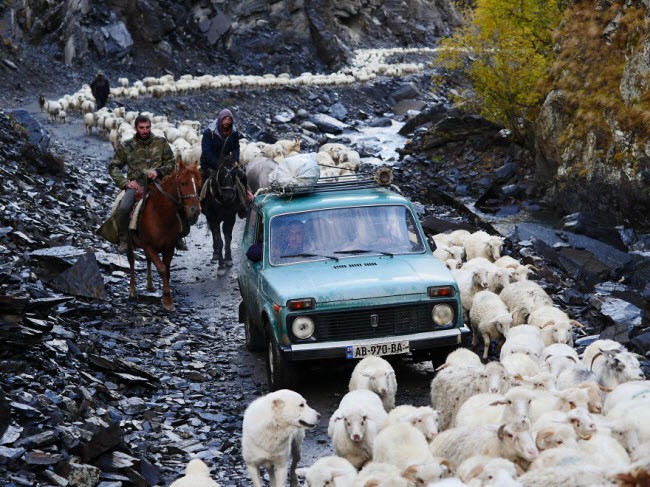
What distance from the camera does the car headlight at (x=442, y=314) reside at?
31.4ft

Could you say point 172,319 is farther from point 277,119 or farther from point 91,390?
point 277,119

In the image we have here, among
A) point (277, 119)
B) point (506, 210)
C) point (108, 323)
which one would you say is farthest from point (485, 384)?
point (277, 119)

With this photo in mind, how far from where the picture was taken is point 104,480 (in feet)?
23.7

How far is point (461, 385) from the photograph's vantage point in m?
8.41

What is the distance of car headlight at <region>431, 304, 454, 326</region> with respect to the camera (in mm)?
9586

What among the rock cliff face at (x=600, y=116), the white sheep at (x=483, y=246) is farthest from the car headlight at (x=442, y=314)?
the rock cliff face at (x=600, y=116)

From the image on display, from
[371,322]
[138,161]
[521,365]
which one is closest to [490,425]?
[521,365]

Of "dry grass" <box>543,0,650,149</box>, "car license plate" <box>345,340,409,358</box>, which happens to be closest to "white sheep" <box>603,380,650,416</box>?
"car license plate" <box>345,340,409,358</box>

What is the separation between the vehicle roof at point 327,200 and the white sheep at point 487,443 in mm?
3982

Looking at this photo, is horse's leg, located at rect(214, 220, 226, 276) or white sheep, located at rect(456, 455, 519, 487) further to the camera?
horse's leg, located at rect(214, 220, 226, 276)

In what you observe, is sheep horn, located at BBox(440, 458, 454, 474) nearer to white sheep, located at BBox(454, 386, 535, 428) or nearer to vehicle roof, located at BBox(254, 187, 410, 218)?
white sheep, located at BBox(454, 386, 535, 428)

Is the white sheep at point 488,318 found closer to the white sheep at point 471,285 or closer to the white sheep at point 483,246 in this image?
the white sheep at point 471,285

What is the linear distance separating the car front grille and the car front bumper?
0.07 meters

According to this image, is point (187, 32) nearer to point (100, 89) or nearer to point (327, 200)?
point (100, 89)
